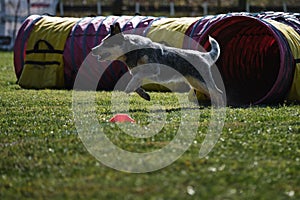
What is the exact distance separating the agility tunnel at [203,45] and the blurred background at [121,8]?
13.1m

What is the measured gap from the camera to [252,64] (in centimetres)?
1133

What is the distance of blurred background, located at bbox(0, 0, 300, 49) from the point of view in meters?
26.7

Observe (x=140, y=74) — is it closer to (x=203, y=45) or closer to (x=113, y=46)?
(x=113, y=46)

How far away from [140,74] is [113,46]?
566 millimetres

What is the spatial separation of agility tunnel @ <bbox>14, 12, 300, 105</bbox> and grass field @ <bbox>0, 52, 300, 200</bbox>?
1.81 metres

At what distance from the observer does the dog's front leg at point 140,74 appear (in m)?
8.73

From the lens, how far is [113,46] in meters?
8.95

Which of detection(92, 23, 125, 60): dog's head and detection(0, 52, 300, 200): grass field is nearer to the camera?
detection(0, 52, 300, 200): grass field

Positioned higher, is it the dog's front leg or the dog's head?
the dog's head

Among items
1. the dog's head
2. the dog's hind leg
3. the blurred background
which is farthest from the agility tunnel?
the blurred background

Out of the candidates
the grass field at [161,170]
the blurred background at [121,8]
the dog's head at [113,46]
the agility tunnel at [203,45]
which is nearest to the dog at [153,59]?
the dog's head at [113,46]

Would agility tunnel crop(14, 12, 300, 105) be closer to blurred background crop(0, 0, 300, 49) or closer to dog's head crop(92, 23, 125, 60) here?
dog's head crop(92, 23, 125, 60)

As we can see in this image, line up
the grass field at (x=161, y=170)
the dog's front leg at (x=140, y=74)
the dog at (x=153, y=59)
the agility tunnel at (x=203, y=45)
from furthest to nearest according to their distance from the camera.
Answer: the agility tunnel at (x=203, y=45) → the dog at (x=153, y=59) → the dog's front leg at (x=140, y=74) → the grass field at (x=161, y=170)

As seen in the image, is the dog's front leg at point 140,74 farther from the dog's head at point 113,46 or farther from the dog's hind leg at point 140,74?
the dog's head at point 113,46
